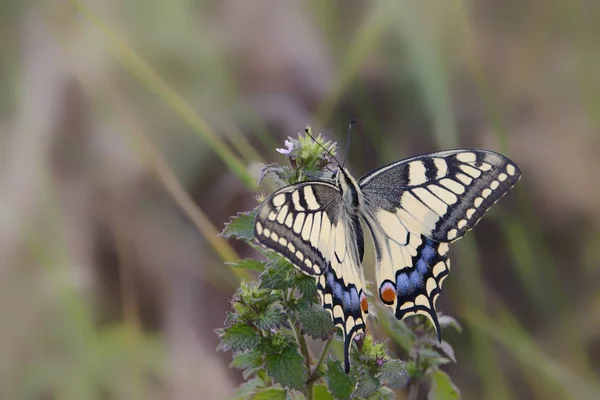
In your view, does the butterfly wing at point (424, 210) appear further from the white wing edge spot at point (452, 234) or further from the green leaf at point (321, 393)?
the green leaf at point (321, 393)

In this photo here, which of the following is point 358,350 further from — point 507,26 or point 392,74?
point 507,26

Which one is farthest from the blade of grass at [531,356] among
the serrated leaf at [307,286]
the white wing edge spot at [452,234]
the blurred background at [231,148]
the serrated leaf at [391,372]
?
the serrated leaf at [307,286]

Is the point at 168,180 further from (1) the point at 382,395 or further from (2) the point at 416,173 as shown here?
(1) the point at 382,395

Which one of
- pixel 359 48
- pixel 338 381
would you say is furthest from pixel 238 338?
pixel 359 48

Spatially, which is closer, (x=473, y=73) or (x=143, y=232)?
(x=143, y=232)

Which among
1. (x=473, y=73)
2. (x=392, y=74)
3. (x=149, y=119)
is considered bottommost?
(x=473, y=73)

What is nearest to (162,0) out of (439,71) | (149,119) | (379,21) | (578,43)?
(149,119)
